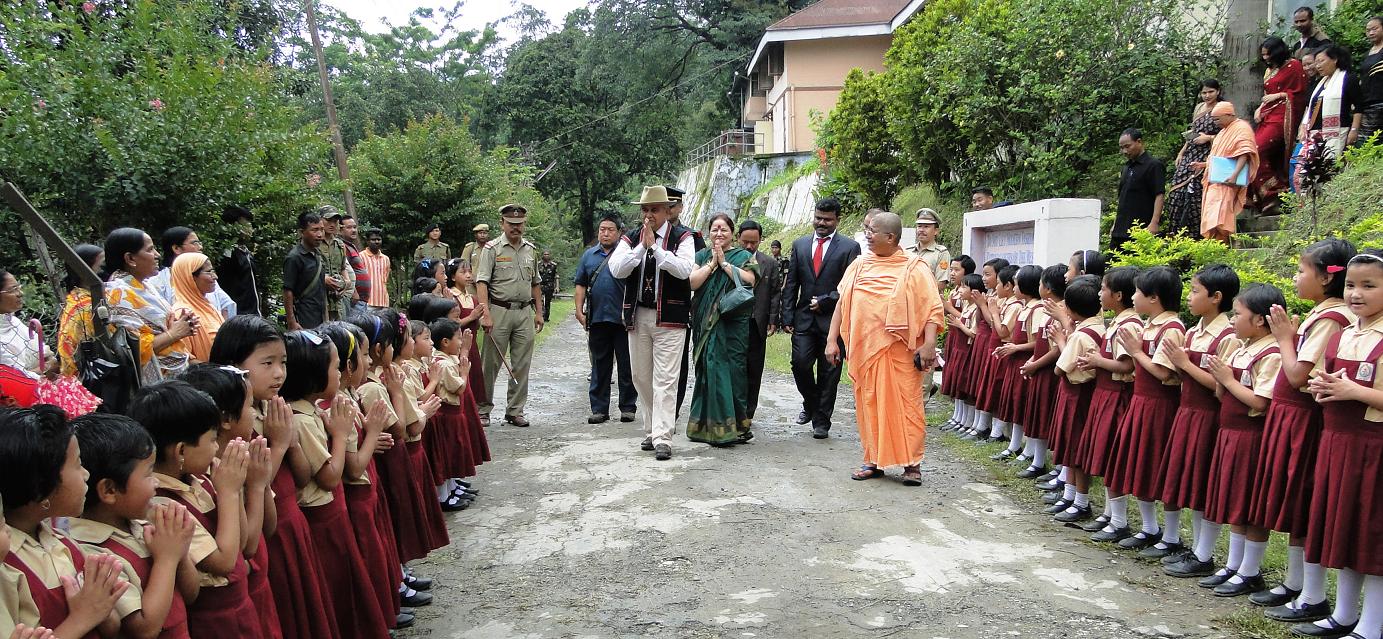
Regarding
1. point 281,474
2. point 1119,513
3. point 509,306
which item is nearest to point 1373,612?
point 1119,513

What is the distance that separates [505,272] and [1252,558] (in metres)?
6.32

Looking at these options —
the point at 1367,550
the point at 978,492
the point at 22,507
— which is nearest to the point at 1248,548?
the point at 1367,550

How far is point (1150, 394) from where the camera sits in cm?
455

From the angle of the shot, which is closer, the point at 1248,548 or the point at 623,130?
the point at 1248,548

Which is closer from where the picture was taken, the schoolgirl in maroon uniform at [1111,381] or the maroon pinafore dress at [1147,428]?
the maroon pinafore dress at [1147,428]

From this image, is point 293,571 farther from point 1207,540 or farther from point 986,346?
point 986,346

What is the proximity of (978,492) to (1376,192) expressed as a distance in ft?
12.6

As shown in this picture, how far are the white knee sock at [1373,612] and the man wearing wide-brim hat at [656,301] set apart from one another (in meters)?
4.38

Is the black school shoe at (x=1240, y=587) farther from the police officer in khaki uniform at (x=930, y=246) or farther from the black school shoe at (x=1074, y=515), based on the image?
the police officer in khaki uniform at (x=930, y=246)

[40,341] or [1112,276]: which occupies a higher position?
[1112,276]

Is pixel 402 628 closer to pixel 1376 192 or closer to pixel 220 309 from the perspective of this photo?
pixel 220 309

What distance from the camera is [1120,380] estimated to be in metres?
4.87

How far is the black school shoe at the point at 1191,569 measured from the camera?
4250mm

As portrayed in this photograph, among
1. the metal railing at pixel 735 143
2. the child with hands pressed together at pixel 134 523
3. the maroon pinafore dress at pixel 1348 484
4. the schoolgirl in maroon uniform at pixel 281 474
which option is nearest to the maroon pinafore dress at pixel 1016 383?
the maroon pinafore dress at pixel 1348 484
